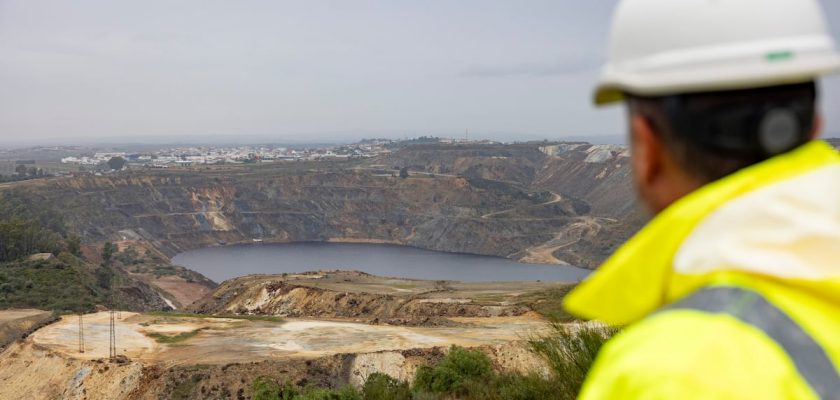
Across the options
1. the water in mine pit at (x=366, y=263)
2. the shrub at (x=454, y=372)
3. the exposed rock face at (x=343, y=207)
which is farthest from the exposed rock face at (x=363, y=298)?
the exposed rock face at (x=343, y=207)

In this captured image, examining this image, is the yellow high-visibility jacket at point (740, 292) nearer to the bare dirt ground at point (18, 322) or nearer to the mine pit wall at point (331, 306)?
the mine pit wall at point (331, 306)

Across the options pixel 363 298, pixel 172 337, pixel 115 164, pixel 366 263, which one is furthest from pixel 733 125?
pixel 115 164

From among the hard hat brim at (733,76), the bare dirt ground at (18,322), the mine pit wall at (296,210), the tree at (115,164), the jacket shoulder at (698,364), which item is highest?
the hard hat brim at (733,76)

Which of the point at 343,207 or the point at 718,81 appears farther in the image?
the point at 343,207

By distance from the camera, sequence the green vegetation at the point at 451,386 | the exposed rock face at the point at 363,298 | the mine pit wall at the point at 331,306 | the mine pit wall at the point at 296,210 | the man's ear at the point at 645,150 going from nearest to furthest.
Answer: the man's ear at the point at 645,150 → the green vegetation at the point at 451,386 → the mine pit wall at the point at 331,306 → the exposed rock face at the point at 363,298 → the mine pit wall at the point at 296,210

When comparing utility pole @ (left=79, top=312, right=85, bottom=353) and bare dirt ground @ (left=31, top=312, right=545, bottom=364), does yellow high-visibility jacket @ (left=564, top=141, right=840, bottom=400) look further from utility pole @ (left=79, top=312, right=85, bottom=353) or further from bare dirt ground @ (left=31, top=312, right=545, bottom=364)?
utility pole @ (left=79, top=312, right=85, bottom=353)

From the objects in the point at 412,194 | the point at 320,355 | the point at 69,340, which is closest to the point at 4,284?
the point at 69,340

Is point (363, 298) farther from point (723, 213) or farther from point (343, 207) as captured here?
point (343, 207)

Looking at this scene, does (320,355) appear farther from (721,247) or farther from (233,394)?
(721,247)

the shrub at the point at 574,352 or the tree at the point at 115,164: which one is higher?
the shrub at the point at 574,352
